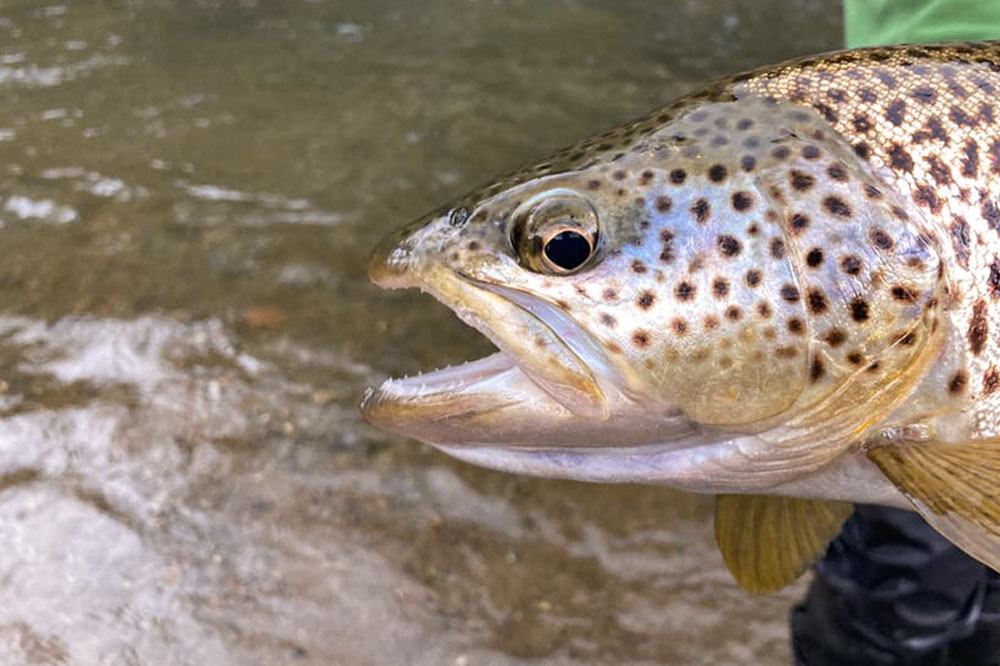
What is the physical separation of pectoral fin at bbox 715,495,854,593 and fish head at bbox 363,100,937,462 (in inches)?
19.8

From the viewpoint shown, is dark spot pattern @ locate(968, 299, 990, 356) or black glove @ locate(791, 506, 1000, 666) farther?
black glove @ locate(791, 506, 1000, 666)

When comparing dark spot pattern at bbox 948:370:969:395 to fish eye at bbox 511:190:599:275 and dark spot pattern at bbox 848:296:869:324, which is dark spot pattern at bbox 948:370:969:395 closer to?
dark spot pattern at bbox 848:296:869:324

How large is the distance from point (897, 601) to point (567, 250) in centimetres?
144

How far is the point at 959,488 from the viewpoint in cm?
159

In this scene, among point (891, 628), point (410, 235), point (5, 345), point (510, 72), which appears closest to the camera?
point (410, 235)

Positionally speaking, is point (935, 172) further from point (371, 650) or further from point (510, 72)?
point (510, 72)

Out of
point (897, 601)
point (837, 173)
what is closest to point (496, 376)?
point (837, 173)

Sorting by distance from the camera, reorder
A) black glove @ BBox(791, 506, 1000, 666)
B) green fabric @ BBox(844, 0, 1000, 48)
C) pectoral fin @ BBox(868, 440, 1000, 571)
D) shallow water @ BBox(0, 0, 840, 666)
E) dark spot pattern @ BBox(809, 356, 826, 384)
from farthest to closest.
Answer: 1. shallow water @ BBox(0, 0, 840, 666)
2. black glove @ BBox(791, 506, 1000, 666)
3. green fabric @ BBox(844, 0, 1000, 48)
4. dark spot pattern @ BBox(809, 356, 826, 384)
5. pectoral fin @ BBox(868, 440, 1000, 571)

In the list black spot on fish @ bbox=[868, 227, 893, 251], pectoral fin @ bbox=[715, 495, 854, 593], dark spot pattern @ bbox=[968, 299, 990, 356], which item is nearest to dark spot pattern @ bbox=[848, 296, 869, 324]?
black spot on fish @ bbox=[868, 227, 893, 251]

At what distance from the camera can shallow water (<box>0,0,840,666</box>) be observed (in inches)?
112

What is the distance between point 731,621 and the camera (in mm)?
2895

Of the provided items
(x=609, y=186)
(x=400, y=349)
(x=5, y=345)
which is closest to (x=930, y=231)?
(x=609, y=186)

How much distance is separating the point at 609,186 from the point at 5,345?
3.07 meters

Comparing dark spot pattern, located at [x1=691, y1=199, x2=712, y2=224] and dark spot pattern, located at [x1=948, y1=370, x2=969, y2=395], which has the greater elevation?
dark spot pattern, located at [x1=691, y1=199, x2=712, y2=224]
